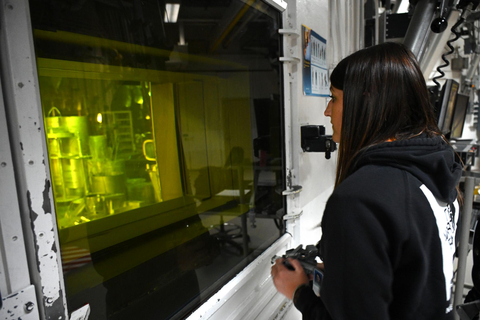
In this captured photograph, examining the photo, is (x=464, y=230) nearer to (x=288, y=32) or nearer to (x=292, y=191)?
(x=292, y=191)

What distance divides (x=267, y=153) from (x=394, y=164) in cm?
98

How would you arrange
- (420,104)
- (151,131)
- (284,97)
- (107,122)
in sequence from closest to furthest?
(420,104) < (107,122) < (151,131) < (284,97)

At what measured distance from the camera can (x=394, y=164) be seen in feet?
2.36

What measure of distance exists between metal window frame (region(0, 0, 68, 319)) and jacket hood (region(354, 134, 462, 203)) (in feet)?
2.48

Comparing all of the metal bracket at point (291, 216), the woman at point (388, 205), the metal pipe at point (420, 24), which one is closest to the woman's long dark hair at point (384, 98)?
the woman at point (388, 205)

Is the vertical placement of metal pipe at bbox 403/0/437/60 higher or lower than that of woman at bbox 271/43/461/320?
higher

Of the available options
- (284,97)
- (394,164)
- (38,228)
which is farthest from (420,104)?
(38,228)

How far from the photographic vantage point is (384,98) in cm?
80

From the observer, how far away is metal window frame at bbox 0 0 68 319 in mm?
605

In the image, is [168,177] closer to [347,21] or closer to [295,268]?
[295,268]

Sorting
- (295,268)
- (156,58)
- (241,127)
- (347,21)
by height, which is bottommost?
(295,268)

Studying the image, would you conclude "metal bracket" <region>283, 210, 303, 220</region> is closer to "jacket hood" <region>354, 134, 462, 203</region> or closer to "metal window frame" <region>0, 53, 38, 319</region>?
"jacket hood" <region>354, 134, 462, 203</region>

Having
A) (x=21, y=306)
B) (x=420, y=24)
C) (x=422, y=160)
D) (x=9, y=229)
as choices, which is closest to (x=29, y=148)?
(x=9, y=229)

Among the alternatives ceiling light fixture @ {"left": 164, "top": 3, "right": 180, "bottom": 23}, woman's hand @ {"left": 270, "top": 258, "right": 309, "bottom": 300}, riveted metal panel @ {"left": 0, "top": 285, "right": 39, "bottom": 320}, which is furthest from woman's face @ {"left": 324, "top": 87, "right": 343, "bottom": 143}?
riveted metal panel @ {"left": 0, "top": 285, "right": 39, "bottom": 320}
